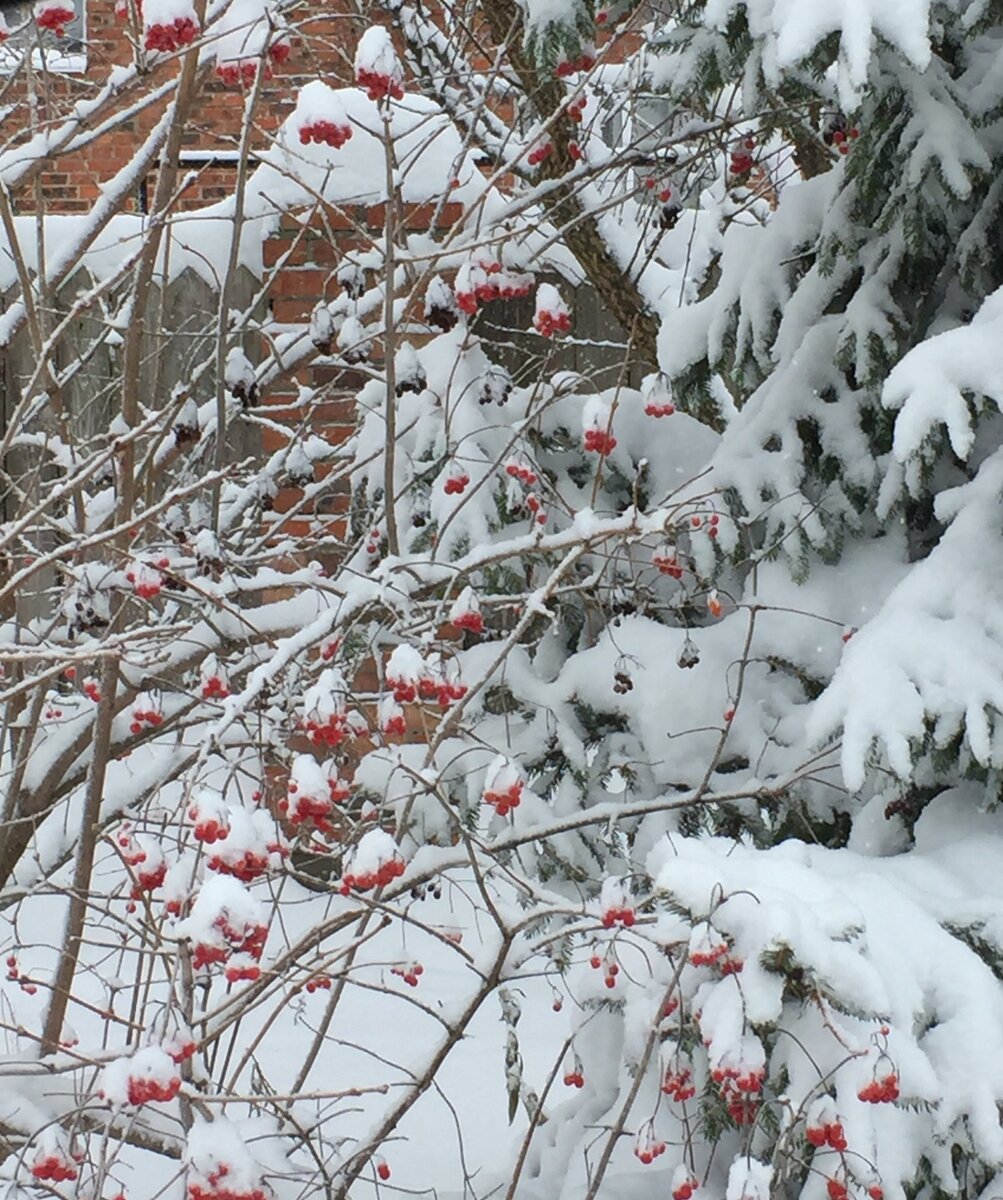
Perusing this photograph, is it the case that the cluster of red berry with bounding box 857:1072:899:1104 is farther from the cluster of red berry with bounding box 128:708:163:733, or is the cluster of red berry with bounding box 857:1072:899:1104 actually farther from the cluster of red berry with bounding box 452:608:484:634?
the cluster of red berry with bounding box 128:708:163:733

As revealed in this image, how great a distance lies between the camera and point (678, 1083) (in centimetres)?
193

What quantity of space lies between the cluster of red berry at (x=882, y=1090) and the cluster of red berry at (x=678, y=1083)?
0.96 ft

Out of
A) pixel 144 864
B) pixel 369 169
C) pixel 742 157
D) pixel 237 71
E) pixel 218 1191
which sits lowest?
pixel 218 1191

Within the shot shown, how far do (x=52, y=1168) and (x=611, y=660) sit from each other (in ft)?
4.01

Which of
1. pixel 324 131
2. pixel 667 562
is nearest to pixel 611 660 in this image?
pixel 667 562

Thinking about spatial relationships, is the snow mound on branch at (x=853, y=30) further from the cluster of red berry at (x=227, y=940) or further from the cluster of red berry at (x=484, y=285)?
the cluster of red berry at (x=227, y=940)

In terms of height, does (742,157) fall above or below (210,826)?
above

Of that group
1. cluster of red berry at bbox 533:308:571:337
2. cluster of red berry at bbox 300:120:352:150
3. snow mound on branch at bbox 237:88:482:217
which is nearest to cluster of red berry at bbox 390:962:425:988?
cluster of red berry at bbox 533:308:571:337

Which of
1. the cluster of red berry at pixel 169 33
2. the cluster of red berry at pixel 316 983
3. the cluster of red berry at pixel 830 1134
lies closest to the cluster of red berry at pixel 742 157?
the cluster of red berry at pixel 169 33

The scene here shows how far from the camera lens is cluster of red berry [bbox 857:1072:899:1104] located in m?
1.69

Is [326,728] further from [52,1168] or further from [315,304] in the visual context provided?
[315,304]

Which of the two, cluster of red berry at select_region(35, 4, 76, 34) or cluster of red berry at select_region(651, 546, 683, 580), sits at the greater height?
cluster of red berry at select_region(35, 4, 76, 34)

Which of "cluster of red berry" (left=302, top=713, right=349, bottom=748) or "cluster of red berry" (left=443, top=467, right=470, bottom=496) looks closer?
"cluster of red berry" (left=302, top=713, right=349, bottom=748)

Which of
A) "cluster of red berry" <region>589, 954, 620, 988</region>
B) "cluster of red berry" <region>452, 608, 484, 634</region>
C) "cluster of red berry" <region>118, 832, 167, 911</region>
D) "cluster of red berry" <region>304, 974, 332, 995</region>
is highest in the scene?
"cluster of red berry" <region>452, 608, 484, 634</region>
